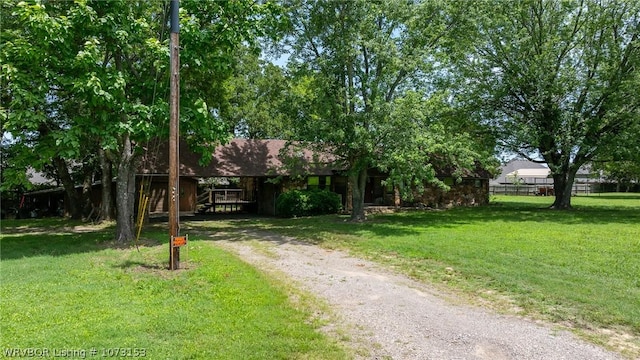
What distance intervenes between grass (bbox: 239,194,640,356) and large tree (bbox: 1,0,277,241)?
5658 millimetres

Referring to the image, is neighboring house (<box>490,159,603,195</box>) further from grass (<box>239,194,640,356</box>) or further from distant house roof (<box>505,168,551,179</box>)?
grass (<box>239,194,640,356</box>)

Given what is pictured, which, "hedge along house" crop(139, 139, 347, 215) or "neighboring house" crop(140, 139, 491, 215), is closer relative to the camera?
"neighboring house" crop(140, 139, 491, 215)

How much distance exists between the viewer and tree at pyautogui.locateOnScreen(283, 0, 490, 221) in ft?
49.6

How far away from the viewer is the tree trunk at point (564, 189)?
77.6 feet

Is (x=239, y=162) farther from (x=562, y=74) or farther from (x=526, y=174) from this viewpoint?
(x=526, y=174)

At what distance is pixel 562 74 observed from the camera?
69.5ft

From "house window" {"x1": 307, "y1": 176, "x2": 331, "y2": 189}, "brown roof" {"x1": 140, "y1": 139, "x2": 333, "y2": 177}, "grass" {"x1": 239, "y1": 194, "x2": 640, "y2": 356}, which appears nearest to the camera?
"grass" {"x1": 239, "y1": 194, "x2": 640, "y2": 356}

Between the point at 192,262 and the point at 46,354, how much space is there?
16.4 ft

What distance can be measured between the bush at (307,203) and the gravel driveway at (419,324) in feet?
40.6

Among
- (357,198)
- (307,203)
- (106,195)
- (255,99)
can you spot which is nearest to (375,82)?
(357,198)

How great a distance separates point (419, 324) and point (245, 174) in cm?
1699

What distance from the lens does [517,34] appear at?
71.6 feet

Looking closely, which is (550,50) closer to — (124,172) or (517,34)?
(517,34)

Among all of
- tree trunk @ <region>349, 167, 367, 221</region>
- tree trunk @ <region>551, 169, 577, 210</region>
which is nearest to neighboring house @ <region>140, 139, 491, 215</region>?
tree trunk @ <region>349, 167, 367, 221</region>
